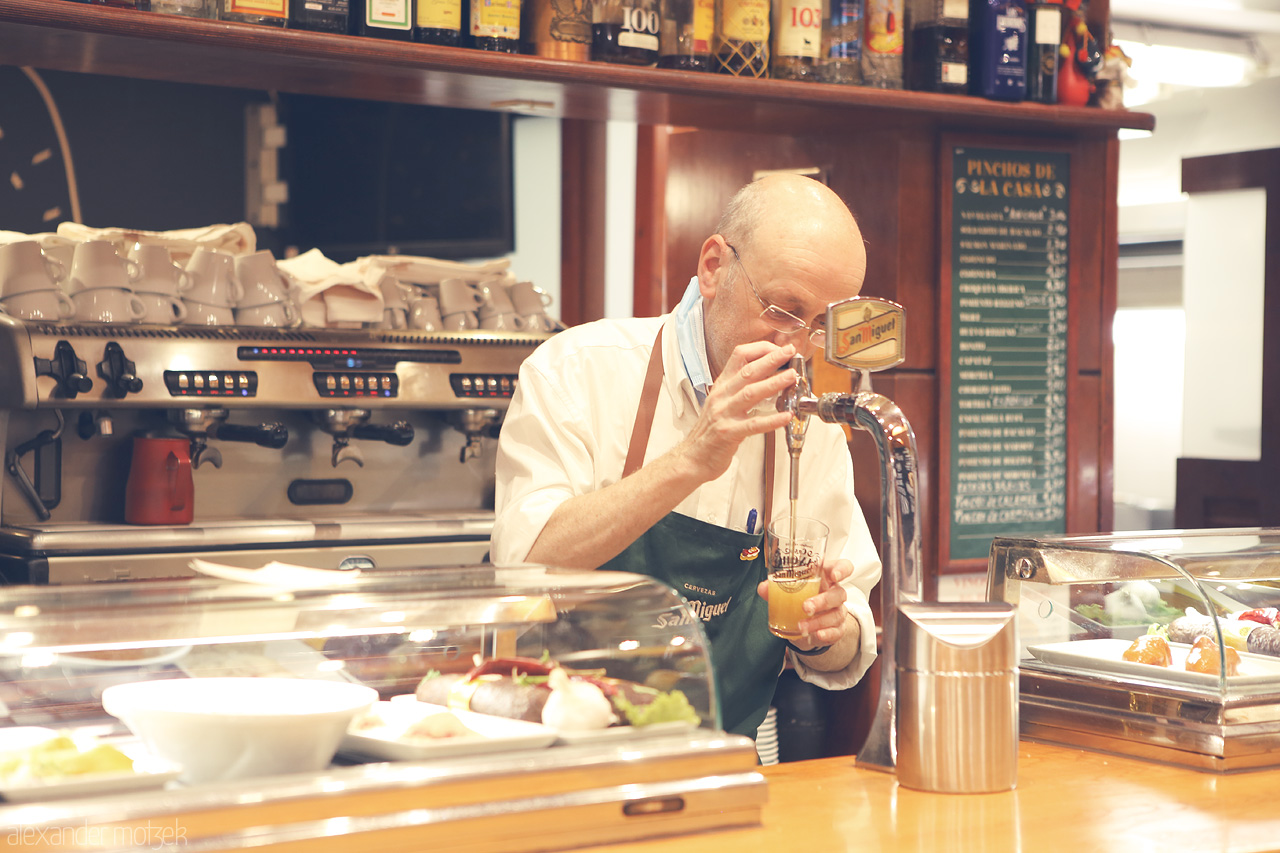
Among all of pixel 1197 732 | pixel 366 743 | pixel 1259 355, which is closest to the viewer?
pixel 366 743

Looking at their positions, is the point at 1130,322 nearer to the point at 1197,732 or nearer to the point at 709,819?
the point at 1197,732

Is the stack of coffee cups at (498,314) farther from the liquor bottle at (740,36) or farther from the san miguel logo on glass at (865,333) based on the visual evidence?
the san miguel logo on glass at (865,333)

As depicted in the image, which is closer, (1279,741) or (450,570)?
(450,570)

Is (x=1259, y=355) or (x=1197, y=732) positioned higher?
(x=1259, y=355)

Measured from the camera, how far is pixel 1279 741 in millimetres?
1926

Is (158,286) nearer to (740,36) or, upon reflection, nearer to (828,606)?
(740,36)

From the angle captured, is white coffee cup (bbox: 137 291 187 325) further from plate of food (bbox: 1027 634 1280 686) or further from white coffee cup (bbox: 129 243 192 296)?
plate of food (bbox: 1027 634 1280 686)

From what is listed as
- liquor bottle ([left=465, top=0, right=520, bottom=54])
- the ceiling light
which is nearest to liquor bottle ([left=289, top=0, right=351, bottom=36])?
liquor bottle ([left=465, top=0, right=520, bottom=54])

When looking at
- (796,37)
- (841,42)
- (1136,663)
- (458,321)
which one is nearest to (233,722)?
(1136,663)

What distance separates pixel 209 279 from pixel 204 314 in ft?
0.35

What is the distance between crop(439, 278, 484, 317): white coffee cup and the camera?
14.2 ft

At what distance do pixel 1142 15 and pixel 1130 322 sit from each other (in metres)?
2.74

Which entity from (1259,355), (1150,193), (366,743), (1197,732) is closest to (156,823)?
(366,743)

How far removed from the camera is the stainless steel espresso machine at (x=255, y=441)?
11.6 ft
